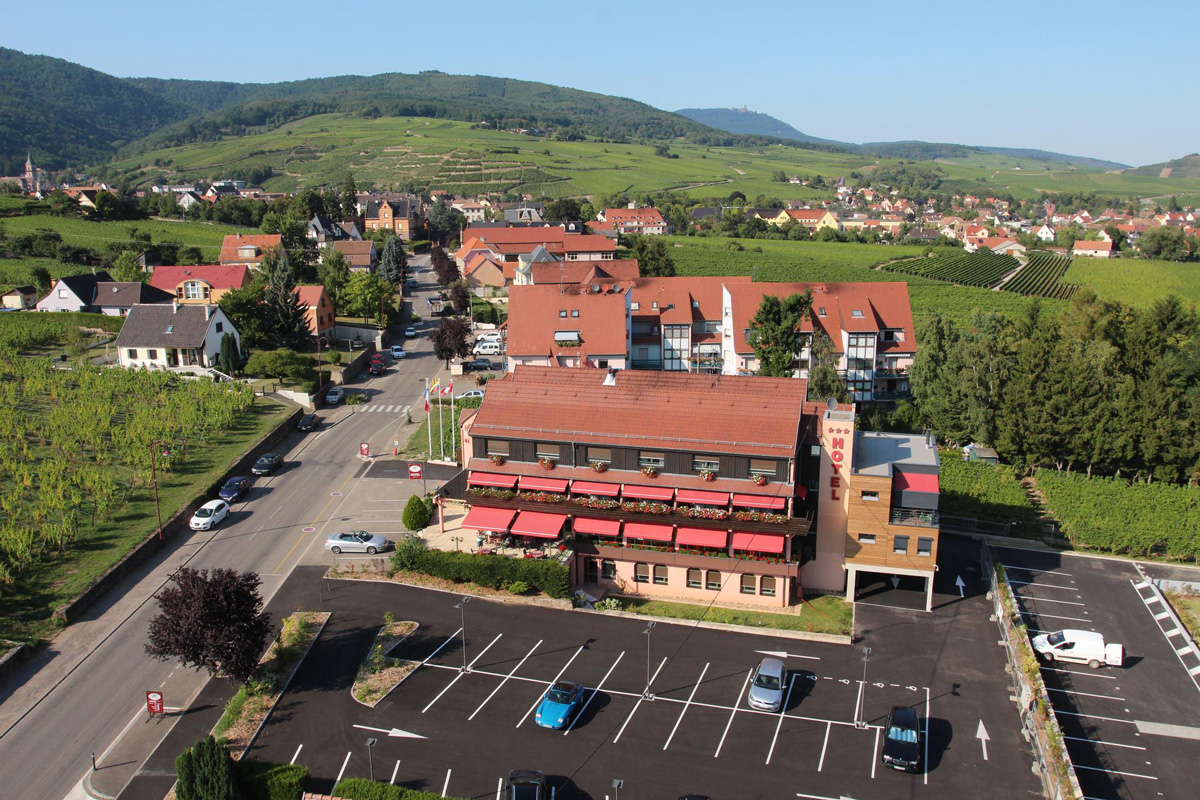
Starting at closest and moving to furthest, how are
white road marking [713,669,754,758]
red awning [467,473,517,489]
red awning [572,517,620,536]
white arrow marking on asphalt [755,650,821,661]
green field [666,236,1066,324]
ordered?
white road marking [713,669,754,758] → white arrow marking on asphalt [755,650,821,661] → red awning [572,517,620,536] → red awning [467,473,517,489] → green field [666,236,1066,324]

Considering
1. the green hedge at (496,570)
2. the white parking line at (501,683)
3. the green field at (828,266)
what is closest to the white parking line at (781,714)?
the white parking line at (501,683)

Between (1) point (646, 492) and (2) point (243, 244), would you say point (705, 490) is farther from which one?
(2) point (243, 244)

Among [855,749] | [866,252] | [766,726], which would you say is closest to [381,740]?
[766,726]

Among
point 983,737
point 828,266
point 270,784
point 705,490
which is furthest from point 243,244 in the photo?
point 983,737

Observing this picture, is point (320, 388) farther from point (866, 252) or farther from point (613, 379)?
point (866, 252)

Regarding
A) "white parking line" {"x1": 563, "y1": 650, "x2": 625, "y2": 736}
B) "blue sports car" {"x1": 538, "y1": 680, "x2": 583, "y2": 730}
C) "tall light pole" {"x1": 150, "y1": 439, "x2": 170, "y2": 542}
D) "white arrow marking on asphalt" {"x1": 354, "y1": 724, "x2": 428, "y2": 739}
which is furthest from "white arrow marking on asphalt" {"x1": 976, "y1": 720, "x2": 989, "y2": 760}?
"tall light pole" {"x1": 150, "y1": 439, "x2": 170, "y2": 542}

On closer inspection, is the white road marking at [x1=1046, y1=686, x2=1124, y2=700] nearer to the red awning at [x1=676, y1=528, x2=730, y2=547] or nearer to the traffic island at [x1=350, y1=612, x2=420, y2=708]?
the red awning at [x1=676, y1=528, x2=730, y2=547]
